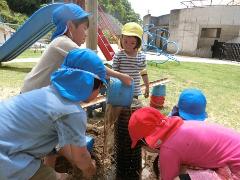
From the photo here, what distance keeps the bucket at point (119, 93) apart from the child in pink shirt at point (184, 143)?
92 centimetres

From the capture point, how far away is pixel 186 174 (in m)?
2.24

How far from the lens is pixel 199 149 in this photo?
7.12ft

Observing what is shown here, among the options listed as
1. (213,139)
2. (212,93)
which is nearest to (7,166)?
(213,139)

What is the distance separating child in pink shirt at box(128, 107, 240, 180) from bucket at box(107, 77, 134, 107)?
36.4 inches

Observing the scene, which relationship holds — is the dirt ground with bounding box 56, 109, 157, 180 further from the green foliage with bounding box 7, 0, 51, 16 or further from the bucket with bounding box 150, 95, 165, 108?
the green foliage with bounding box 7, 0, 51, 16

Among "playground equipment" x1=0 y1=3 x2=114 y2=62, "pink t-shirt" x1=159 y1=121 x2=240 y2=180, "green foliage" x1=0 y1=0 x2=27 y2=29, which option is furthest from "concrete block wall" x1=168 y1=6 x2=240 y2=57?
"pink t-shirt" x1=159 y1=121 x2=240 y2=180

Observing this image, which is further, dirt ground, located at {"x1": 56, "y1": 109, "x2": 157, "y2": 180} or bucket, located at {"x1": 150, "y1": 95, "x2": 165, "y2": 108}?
bucket, located at {"x1": 150, "y1": 95, "x2": 165, "y2": 108}

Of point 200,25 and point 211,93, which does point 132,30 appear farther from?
point 200,25

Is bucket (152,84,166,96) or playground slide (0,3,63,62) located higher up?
playground slide (0,3,63,62)

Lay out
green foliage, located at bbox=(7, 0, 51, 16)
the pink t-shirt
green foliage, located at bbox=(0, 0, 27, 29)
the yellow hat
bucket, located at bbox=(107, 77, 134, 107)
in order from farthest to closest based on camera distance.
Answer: green foliage, located at bbox=(7, 0, 51, 16), green foliage, located at bbox=(0, 0, 27, 29), the yellow hat, bucket, located at bbox=(107, 77, 134, 107), the pink t-shirt

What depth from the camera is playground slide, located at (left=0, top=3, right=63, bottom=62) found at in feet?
27.9

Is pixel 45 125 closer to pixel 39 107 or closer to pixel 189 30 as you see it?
pixel 39 107

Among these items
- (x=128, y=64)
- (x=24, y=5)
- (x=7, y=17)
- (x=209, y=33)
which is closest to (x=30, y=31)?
(x=128, y=64)

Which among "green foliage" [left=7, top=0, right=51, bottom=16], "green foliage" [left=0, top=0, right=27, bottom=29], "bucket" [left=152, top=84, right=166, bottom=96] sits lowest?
"bucket" [left=152, top=84, right=166, bottom=96]
